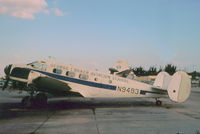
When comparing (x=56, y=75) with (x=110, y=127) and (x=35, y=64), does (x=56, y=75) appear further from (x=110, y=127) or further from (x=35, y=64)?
(x=110, y=127)

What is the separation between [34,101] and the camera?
11.0 meters

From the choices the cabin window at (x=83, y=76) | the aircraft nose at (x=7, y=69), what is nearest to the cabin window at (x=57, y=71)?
the cabin window at (x=83, y=76)

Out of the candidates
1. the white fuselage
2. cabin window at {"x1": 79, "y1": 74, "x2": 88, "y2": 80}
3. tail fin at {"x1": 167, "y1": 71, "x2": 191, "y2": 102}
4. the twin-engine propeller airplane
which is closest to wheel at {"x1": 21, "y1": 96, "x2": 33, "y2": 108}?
the twin-engine propeller airplane

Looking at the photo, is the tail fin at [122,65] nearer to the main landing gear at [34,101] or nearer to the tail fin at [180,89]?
the tail fin at [180,89]

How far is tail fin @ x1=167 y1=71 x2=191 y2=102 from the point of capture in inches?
445

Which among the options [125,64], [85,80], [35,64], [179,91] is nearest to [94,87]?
[85,80]

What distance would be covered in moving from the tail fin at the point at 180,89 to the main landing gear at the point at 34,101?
333 inches

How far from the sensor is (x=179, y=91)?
11.3m

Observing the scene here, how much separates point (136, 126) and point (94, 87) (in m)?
5.74

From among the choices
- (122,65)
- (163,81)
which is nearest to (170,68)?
(122,65)

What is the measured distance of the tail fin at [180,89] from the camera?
37.1 feet

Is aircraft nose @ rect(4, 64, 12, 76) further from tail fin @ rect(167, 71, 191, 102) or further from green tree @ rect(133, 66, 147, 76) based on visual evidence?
green tree @ rect(133, 66, 147, 76)

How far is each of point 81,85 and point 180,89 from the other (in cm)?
661

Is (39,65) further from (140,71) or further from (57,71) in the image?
(140,71)
